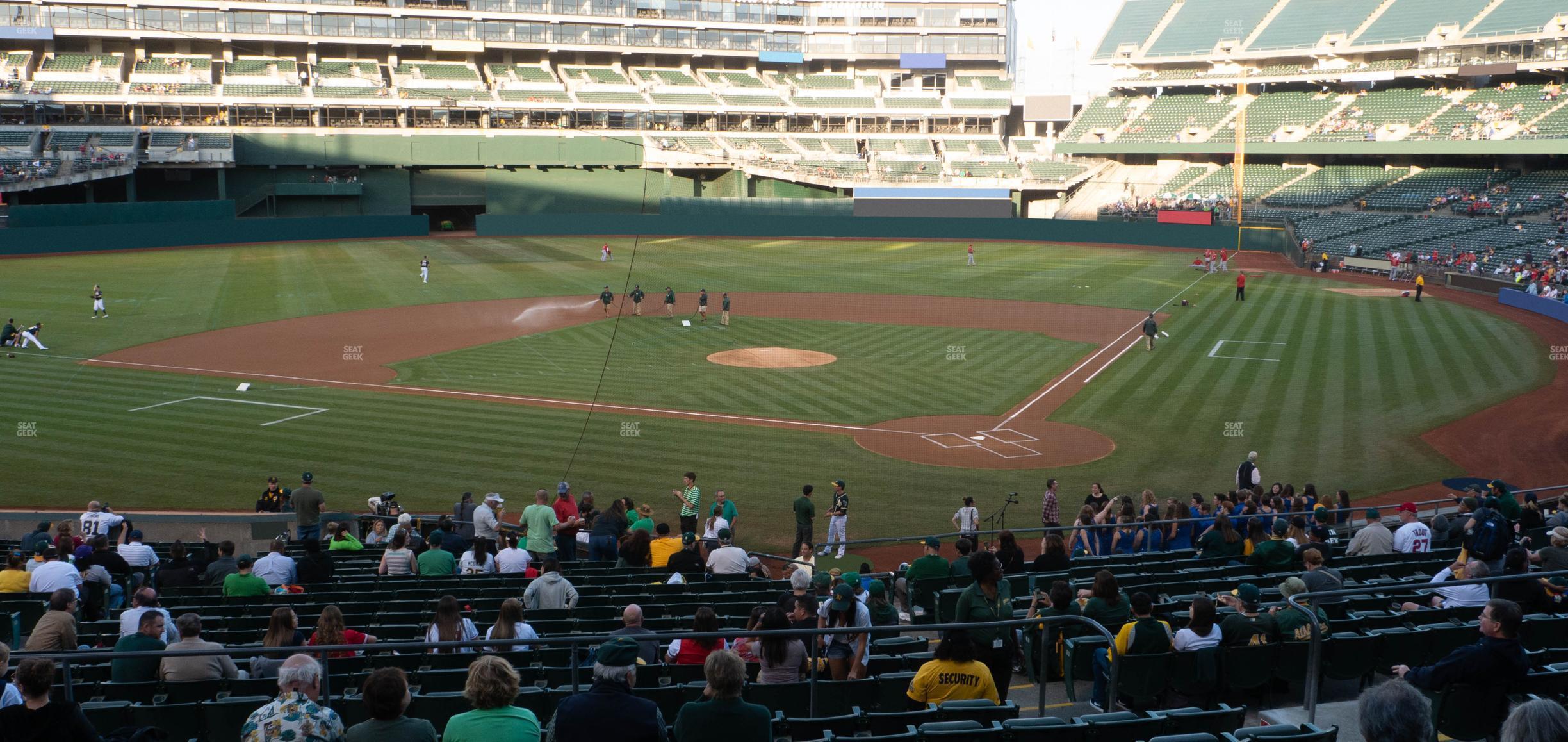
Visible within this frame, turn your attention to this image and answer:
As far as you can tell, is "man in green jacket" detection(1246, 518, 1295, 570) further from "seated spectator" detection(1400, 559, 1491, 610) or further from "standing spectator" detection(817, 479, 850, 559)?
"standing spectator" detection(817, 479, 850, 559)

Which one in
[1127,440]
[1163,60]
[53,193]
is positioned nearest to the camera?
[1127,440]

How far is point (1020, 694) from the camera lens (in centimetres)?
915

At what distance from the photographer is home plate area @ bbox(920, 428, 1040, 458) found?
24.3 metres

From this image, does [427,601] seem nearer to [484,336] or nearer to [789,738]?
[789,738]

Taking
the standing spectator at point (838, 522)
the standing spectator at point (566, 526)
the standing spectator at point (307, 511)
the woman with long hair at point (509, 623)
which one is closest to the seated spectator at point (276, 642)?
the woman with long hair at point (509, 623)

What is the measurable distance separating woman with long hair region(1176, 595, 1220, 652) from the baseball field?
8.72m

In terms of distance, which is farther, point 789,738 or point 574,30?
point 574,30

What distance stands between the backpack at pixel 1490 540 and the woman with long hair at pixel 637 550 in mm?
9156

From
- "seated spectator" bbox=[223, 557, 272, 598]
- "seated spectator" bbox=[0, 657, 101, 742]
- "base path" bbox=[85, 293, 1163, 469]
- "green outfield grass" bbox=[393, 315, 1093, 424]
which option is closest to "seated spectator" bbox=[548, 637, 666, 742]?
"seated spectator" bbox=[0, 657, 101, 742]

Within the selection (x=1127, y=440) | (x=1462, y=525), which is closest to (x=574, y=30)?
(x=1127, y=440)

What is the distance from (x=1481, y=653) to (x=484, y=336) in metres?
35.5

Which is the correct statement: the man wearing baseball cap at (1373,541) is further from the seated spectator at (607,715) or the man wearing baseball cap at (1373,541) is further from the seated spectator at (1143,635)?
the seated spectator at (607,715)

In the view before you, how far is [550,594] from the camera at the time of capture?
10617 millimetres

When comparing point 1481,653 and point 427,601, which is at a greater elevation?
point 1481,653
